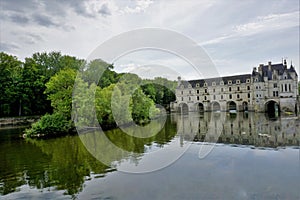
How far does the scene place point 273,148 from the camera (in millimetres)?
15219

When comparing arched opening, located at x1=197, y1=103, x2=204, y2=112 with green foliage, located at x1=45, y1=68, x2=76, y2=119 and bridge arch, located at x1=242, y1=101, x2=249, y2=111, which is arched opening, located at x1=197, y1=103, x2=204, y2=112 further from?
green foliage, located at x1=45, y1=68, x2=76, y2=119

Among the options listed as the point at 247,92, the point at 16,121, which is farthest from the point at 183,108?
the point at 16,121

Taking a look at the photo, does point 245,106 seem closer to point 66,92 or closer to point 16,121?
point 66,92

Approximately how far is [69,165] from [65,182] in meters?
2.78

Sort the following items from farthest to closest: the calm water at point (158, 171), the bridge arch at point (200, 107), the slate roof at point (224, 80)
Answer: the bridge arch at point (200, 107)
the slate roof at point (224, 80)
the calm water at point (158, 171)

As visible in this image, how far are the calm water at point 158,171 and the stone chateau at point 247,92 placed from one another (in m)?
35.7

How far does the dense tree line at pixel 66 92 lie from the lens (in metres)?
25.5

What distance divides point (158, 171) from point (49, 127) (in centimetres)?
1629

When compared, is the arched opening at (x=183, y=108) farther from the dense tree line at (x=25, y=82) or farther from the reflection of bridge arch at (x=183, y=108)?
the dense tree line at (x=25, y=82)

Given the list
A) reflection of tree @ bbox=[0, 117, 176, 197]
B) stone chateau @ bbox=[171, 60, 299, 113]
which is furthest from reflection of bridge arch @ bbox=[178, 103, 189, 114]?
reflection of tree @ bbox=[0, 117, 176, 197]

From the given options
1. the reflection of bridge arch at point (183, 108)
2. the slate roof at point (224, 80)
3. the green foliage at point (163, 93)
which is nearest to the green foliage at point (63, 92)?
the green foliage at point (163, 93)

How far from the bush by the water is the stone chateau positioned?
42345 millimetres

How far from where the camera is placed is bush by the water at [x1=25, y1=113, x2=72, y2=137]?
78.6 ft

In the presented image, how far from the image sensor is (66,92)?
2641 cm
